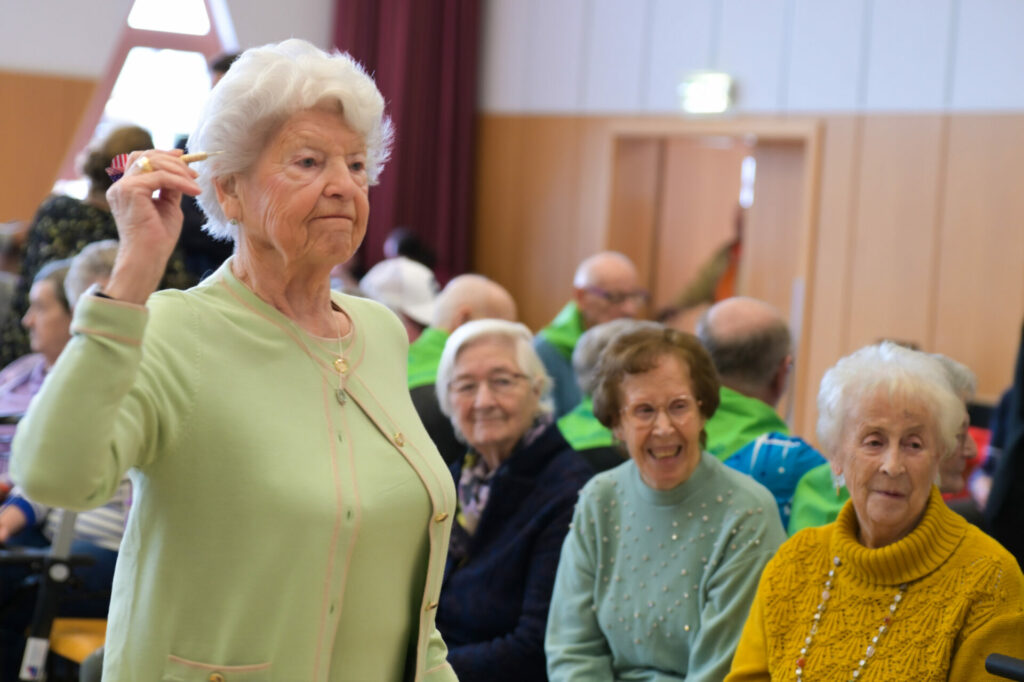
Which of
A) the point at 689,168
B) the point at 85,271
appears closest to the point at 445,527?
the point at 85,271

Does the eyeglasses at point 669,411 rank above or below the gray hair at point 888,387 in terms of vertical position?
below

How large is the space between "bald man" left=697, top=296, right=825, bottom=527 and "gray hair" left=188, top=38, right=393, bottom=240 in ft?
5.41

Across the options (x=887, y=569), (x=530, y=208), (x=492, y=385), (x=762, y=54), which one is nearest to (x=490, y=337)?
(x=492, y=385)

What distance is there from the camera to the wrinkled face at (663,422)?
2.40 meters

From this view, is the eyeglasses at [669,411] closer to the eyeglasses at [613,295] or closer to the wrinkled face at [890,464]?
the wrinkled face at [890,464]

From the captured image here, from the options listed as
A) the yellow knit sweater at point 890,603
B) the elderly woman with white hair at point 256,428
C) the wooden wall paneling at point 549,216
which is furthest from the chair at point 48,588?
the wooden wall paneling at point 549,216

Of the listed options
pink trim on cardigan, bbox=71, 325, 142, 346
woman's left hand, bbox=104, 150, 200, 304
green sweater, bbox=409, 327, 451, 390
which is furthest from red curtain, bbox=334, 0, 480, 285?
pink trim on cardigan, bbox=71, 325, 142, 346

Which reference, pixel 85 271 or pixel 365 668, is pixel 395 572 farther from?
pixel 85 271

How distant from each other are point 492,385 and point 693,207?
5044 mm

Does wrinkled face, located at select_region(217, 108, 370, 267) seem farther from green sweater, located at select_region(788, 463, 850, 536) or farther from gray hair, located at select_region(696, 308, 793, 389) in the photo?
gray hair, located at select_region(696, 308, 793, 389)

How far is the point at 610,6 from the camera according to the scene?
749 centimetres

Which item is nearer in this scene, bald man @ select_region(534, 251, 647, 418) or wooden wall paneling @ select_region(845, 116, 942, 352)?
bald man @ select_region(534, 251, 647, 418)

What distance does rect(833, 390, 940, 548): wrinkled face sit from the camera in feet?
6.52

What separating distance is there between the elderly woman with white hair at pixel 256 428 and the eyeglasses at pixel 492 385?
1208 millimetres
